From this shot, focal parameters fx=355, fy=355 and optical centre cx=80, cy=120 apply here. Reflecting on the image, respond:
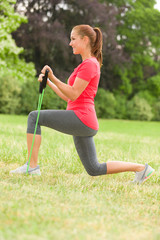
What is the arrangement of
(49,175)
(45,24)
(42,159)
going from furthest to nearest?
1. (45,24)
2. (42,159)
3. (49,175)

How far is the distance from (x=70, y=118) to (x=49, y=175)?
0.96m

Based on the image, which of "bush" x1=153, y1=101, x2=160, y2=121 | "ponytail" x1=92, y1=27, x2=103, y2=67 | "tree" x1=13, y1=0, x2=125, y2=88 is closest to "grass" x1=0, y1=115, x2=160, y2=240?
"ponytail" x1=92, y1=27, x2=103, y2=67

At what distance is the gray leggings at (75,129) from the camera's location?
368cm

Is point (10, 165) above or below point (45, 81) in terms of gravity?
below

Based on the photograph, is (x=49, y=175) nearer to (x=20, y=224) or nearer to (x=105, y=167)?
(x=105, y=167)

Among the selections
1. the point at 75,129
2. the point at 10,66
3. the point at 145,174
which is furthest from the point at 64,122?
the point at 10,66

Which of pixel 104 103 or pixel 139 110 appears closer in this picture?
pixel 104 103

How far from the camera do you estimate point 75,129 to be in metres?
3.69

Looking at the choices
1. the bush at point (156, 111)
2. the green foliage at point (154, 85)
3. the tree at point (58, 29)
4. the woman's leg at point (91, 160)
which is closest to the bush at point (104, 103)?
the tree at point (58, 29)

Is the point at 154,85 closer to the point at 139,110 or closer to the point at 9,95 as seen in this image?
the point at 139,110

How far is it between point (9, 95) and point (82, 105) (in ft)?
52.7

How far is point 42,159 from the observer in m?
5.21

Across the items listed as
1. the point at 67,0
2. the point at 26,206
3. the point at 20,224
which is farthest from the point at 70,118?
the point at 67,0

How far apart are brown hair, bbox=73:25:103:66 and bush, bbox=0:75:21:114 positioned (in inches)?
615
